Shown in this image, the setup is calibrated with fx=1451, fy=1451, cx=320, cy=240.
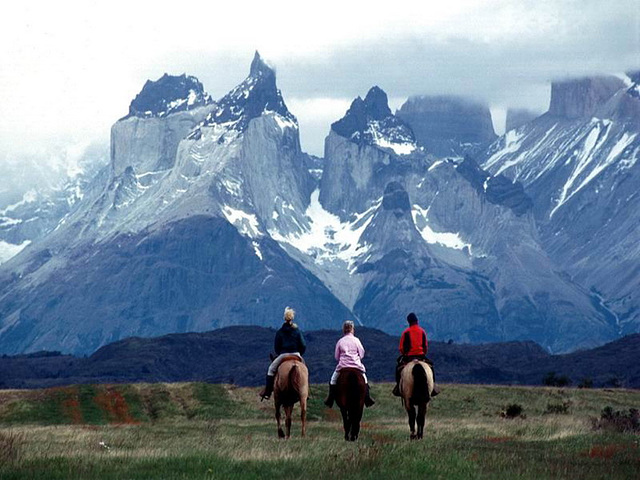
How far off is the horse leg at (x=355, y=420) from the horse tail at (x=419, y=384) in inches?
70.8

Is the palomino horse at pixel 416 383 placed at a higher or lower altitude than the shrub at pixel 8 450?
higher

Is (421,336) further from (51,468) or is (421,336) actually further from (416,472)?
(51,468)

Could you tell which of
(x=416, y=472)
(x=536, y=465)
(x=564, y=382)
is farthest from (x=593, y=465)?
(x=564, y=382)

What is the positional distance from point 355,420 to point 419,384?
228 cm

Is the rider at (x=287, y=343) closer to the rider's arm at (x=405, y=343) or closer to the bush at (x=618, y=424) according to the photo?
the rider's arm at (x=405, y=343)

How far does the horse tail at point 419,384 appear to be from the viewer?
4494 cm

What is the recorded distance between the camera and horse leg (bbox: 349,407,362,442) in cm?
4466

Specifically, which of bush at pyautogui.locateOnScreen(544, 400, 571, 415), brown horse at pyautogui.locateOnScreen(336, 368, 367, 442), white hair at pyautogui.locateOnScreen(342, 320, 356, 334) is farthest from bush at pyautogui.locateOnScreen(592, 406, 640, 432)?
bush at pyautogui.locateOnScreen(544, 400, 571, 415)

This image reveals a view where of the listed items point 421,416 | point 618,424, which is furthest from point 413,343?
point 618,424

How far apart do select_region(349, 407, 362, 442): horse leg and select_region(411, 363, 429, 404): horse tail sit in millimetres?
1799

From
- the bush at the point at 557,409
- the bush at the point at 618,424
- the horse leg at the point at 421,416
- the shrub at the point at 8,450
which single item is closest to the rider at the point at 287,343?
the horse leg at the point at 421,416

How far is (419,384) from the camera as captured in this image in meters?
45.0

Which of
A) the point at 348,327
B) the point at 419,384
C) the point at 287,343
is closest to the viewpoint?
the point at 348,327

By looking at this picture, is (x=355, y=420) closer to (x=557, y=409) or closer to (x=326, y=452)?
(x=326, y=452)
